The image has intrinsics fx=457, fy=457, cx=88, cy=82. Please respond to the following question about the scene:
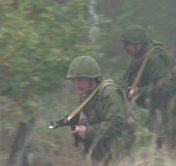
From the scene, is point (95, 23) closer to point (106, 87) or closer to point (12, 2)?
point (12, 2)

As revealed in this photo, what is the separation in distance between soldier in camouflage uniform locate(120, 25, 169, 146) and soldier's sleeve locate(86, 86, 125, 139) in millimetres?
1350

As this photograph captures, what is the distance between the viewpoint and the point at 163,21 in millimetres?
7711

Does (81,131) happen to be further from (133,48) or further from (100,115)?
(133,48)

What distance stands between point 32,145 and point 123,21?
275 cm

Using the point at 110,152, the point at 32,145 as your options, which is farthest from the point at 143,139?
the point at 32,145

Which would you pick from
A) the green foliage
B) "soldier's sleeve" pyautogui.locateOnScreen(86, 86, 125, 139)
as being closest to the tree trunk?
the green foliage

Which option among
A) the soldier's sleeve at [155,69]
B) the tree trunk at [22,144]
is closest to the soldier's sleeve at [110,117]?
the tree trunk at [22,144]

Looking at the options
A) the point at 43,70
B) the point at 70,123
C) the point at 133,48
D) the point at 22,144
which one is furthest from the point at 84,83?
Answer: the point at 133,48

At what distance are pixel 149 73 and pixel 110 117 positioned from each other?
1.70m

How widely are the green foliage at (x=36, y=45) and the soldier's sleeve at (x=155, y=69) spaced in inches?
37.3

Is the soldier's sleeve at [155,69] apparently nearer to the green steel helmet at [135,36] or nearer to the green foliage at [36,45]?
the green steel helmet at [135,36]

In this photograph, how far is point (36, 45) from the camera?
15.8ft

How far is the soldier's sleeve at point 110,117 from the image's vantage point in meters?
4.20

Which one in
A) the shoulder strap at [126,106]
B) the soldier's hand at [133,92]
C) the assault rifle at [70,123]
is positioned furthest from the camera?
the soldier's hand at [133,92]
